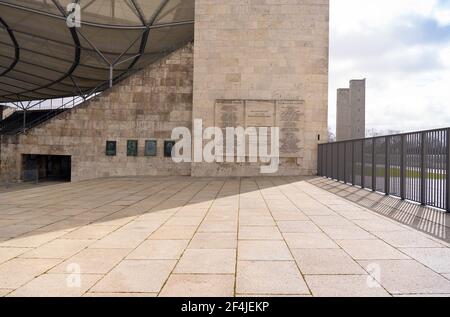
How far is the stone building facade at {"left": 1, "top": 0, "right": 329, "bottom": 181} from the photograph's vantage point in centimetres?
2262

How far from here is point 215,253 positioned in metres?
5.57

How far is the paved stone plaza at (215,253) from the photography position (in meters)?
4.15

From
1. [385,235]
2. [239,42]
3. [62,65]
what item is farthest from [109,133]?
[62,65]

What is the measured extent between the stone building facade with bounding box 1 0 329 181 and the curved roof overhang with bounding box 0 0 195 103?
7393mm

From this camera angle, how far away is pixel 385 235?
21.9 ft

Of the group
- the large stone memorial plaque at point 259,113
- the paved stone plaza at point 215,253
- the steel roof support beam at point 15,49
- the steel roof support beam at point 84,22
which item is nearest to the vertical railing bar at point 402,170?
the paved stone plaza at point 215,253

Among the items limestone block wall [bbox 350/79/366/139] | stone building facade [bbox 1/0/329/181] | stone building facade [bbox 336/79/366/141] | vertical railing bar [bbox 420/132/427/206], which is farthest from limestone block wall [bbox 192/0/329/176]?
stone building facade [bbox 336/79/366/141]

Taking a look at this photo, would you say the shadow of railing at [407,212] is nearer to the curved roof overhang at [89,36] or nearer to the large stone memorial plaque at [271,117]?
the large stone memorial plaque at [271,117]

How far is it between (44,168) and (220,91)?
1782cm

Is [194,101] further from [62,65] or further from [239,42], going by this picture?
[62,65]

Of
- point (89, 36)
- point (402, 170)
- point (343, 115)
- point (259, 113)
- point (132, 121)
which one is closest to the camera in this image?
point (402, 170)

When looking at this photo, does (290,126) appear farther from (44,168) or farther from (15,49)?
(15,49)

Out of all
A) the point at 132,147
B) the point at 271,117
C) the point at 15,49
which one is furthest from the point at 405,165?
the point at 15,49
